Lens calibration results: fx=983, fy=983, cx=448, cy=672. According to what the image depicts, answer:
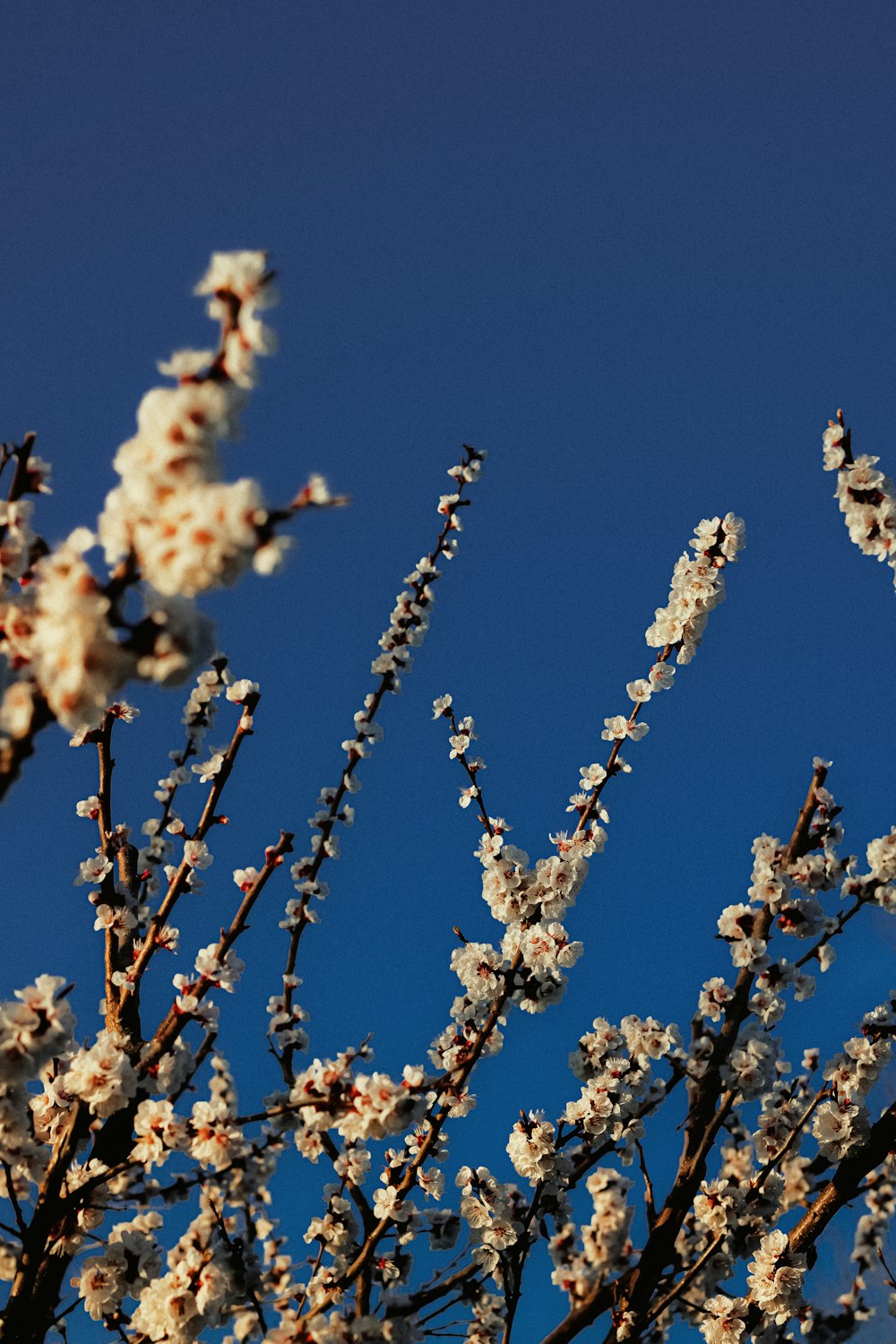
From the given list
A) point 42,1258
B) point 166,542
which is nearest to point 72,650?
point 166,542

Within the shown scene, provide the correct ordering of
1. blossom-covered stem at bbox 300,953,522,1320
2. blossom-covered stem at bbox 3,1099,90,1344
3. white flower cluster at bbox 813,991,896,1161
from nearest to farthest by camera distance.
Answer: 1. blossom-covered stem at bbox 3,1099,90,1344
2. blossom-covered stem at bbox 300,953,522,1320
3. white flower cluster at bbox 813,991,896,1161

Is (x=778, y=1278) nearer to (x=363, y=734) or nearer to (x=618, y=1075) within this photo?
(x=618, y=1075)

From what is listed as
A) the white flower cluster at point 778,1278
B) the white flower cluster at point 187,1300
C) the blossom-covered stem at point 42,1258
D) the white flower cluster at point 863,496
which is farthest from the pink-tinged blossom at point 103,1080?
the white flower cluster at point 863,496

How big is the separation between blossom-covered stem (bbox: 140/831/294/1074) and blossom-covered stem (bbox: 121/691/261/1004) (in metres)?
0.42

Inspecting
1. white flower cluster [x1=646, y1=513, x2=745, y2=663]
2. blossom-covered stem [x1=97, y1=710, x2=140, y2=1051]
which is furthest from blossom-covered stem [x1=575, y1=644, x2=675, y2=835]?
blossom-covered stem [x1=97, y1=710, x2=140, y2=1051]

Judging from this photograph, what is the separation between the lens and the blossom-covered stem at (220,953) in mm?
4855

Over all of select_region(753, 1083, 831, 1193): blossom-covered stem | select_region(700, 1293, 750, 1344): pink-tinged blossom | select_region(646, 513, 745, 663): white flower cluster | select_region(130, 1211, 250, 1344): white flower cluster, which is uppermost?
select_region(646, 513, 745, 663): white flower cluster

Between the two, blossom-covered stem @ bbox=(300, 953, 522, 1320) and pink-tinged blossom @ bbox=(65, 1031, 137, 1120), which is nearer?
pink-tinged blossom @ bbox=(65, 1031, 137, 1120)

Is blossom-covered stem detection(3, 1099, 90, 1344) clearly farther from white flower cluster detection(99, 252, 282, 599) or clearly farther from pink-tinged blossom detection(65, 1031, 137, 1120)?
white flower cluster detection(99, 252, 282, 599)

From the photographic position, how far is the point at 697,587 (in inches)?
245

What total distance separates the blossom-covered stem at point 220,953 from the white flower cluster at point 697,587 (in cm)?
273

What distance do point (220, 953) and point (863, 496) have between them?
431 centimetres

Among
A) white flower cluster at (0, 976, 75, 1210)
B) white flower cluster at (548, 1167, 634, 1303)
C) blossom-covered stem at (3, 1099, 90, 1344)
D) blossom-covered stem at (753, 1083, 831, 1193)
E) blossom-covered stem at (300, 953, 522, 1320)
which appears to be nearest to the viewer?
white flower cluster at (0, 976, 75, 1210)

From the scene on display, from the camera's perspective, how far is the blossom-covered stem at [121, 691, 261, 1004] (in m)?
5.45
